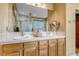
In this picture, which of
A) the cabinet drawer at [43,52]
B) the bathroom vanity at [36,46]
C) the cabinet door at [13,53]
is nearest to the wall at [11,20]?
the bathroom vanity at [36,46]

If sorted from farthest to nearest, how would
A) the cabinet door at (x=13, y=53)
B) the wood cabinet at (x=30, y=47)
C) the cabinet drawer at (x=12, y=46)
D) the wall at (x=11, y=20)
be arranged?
the wall at (x=11, y=20)
the wood cabinet at (x=30, y=47)
the cabinet drawer at (x=12, y=46)
the cabinet door at (x=13, y=53)

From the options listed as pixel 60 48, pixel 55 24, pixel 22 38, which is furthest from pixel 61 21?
pixel 22 38

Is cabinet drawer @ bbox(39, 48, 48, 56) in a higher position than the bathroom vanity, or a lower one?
lower

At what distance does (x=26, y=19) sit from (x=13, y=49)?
0.63 meters

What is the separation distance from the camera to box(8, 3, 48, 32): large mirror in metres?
2.43

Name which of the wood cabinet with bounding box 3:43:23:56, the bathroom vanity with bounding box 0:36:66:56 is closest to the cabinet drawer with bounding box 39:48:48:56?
the bathroom vanity with bounding box 0:36:66:56

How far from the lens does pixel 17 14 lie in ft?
8.20

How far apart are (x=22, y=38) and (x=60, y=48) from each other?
0.61 meters

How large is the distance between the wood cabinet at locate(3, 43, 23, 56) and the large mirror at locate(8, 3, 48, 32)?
0.34 meters

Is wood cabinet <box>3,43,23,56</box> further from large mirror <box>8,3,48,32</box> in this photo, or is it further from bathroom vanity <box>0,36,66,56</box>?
large mirror <box>8,3,48,32</box>

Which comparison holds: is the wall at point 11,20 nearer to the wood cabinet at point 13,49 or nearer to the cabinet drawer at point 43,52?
the wood cabinet at point 13,49

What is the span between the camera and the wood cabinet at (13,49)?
198 centimetres

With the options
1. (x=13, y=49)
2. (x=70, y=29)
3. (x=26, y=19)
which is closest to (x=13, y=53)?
(x=13, y=49)

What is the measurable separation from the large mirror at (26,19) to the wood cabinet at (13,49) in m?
0.34
